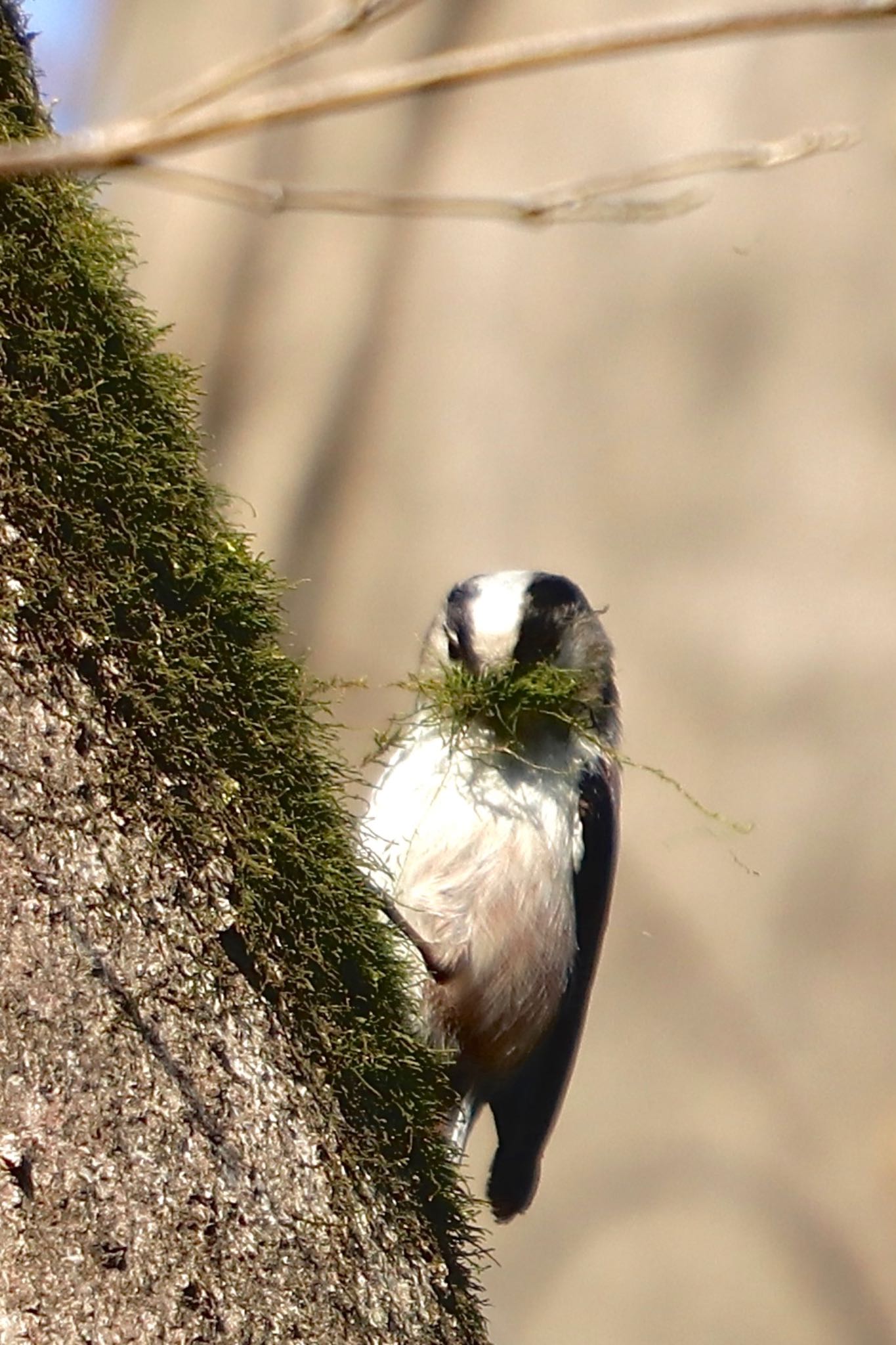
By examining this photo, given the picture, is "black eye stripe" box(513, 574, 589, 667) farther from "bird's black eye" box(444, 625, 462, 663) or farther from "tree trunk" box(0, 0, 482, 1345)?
"tree trunk" box(0, 0, 482, 1345)

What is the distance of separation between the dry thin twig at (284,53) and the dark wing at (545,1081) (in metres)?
1.91

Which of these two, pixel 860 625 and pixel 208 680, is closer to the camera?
pixel 208 680

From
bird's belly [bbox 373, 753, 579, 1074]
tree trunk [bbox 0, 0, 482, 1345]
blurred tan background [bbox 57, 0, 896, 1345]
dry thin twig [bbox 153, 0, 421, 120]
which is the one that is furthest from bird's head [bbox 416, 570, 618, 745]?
blurred tan background [bbox 57, 0, 896, 1345]

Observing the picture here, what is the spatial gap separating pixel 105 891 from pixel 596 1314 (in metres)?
5.04

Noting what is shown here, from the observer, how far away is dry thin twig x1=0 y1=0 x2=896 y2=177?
2.07 feet

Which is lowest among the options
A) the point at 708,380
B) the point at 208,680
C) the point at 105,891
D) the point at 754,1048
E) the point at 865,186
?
the point at 754,1048

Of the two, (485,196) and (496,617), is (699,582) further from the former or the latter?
(485,196)

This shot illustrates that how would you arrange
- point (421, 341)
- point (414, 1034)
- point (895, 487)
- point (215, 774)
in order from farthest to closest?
point (421, 341)
point (895, 487)
point (414, 1034)
point (215, 774)

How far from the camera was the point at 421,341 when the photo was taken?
6.20m

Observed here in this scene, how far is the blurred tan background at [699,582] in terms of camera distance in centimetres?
548

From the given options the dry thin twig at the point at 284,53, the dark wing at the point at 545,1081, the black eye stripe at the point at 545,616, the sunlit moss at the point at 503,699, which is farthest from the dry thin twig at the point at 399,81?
the dark wing at the point at 545,1081

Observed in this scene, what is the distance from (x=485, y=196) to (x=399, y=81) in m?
0.31

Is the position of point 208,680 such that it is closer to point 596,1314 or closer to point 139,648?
point 139,648

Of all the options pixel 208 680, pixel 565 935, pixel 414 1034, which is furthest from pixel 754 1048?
pixel 208 680
